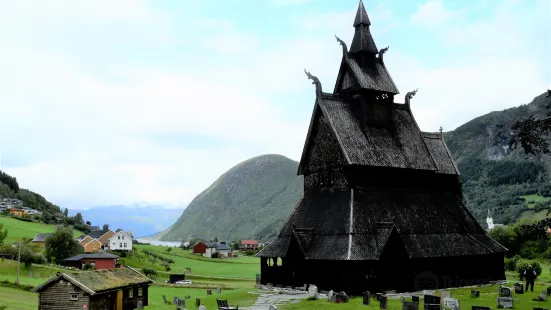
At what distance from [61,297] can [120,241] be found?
95722mm

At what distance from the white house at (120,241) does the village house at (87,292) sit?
9101 centimetres

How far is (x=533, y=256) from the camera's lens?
78.8m

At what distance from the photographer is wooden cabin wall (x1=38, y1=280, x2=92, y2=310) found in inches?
1777

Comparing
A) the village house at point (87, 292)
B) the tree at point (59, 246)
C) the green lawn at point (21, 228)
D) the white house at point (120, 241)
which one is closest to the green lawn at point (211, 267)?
the tree at point (59, 246)

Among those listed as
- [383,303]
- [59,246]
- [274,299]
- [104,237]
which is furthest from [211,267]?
[383,303]

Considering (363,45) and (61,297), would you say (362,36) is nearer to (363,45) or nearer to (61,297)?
(363,45)

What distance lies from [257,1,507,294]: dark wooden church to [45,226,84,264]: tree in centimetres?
7163

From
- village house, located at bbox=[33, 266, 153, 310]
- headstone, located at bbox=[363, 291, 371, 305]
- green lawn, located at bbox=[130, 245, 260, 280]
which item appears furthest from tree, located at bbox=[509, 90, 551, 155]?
green lawn, located at bbox=[130, 245, 260, 280]

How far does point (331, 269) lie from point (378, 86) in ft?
57.4

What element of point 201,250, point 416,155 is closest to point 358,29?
point 416,155

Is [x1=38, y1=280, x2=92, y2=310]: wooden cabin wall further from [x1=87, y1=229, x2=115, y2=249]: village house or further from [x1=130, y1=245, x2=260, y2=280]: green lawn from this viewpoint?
[x1=87, y1=229, x2=115, y2=249]: village house

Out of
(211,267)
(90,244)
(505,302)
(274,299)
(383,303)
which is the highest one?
(505,302)

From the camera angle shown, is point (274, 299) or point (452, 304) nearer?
point (452, 304)

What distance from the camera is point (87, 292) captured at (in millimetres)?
44500
